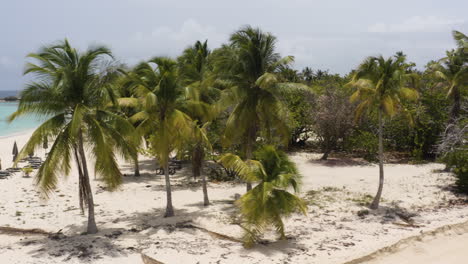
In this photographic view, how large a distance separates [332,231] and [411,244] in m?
2.49

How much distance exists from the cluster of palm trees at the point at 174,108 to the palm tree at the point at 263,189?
30 mm

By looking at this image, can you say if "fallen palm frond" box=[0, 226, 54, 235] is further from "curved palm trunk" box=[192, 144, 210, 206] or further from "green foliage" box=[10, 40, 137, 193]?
"curved palm trunk" box=[192, 144, 210, 206]

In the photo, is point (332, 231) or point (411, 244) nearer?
point (411, 244)

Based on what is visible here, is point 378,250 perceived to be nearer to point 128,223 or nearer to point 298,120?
point 128,223

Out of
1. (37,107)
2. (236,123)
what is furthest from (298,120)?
(37,107)

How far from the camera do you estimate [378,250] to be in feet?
37.5

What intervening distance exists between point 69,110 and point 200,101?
18.2ft

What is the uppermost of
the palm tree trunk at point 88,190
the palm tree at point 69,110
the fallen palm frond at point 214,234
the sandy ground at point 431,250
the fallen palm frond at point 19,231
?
the palm tree at point 69,110

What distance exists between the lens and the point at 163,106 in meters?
13.7

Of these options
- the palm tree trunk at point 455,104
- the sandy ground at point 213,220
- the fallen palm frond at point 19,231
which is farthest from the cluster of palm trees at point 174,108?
the palm tree trunk at point 455,104

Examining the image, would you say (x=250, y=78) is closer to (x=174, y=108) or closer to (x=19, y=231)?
(x=174, y=108)

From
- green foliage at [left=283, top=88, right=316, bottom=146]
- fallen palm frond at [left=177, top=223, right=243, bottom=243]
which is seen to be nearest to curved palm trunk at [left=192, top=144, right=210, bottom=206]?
fallen palm frond at [left=177, top=223, right=243, bottom=243]

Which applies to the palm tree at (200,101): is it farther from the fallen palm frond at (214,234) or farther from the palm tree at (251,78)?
the fallen palm frond at (214,234)

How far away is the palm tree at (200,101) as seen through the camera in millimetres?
14459
